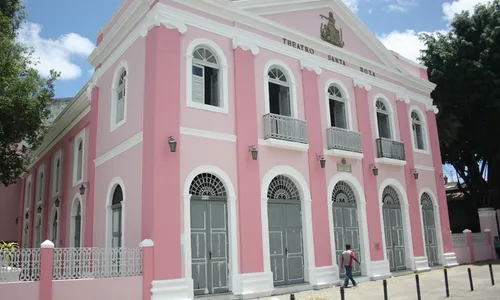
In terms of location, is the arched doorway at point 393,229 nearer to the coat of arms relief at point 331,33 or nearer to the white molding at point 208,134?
the coat of arms relief at point 331,33

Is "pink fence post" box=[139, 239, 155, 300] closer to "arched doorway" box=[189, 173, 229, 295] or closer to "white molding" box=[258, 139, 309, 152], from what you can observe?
"arched doorway" box=[189, 173, 229, 295]

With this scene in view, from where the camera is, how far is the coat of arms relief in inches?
611

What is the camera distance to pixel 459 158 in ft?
77.1

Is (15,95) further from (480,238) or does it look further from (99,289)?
(480,238)

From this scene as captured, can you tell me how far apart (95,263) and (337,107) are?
9642 mm

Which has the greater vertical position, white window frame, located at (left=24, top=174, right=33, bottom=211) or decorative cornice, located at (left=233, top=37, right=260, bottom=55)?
decorative cornice, located at (left=233, top=37, right=260, bottom=55)

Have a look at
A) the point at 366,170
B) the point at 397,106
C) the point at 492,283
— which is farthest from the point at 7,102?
the point at 492,283

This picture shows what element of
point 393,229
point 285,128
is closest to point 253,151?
point 285,128

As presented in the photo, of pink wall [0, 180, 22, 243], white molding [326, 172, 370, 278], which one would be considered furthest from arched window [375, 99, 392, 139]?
pink wall [0, 180, 22, 243]

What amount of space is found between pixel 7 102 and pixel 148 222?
7097 mm

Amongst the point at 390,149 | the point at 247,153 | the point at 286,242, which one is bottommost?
the point at 286,242

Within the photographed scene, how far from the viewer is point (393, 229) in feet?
52.5

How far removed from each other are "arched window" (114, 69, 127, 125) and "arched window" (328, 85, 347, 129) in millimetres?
6559

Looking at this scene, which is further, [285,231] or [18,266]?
[285,231]
